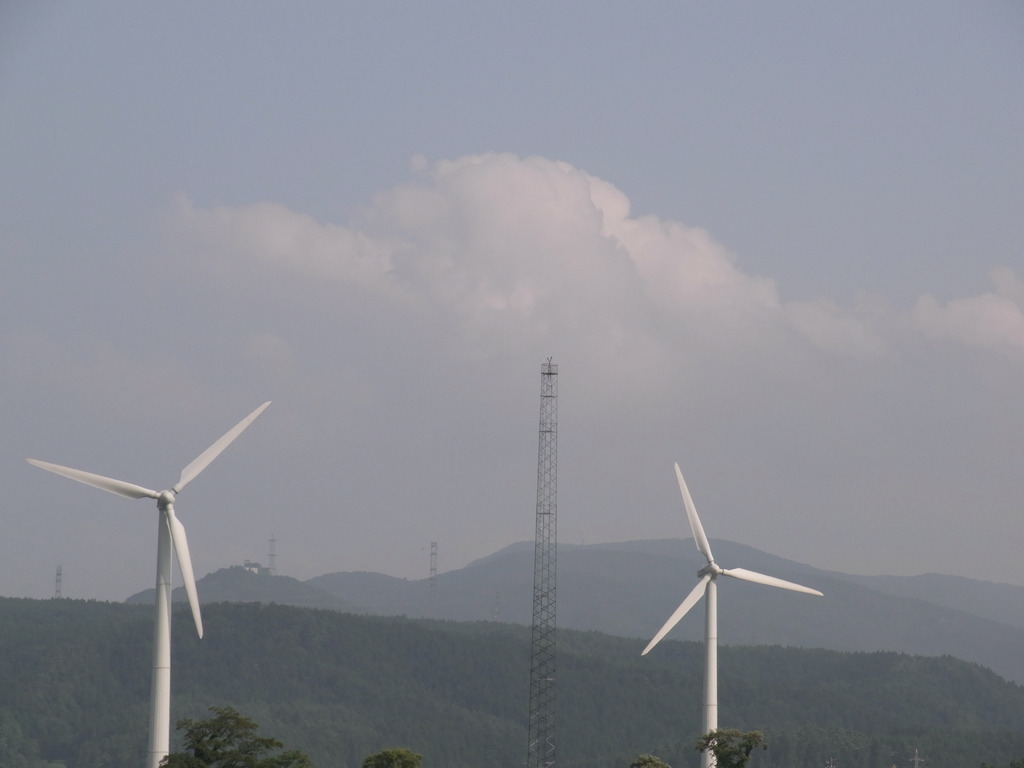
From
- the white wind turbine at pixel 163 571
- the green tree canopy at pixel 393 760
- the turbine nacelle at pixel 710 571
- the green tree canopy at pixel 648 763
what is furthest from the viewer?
the turbine nacelle at pixel 710 571

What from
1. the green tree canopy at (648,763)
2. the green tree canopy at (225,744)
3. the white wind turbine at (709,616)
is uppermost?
the white wind turbine at (709,616)

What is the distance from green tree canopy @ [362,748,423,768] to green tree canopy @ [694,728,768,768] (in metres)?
17.5

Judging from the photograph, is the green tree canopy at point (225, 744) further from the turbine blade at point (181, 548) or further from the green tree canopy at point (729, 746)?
the green tree canopy at point (729, 746)

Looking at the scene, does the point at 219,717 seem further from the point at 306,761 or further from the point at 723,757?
the point at 723,757

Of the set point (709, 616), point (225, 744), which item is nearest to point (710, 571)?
point (709, 616)

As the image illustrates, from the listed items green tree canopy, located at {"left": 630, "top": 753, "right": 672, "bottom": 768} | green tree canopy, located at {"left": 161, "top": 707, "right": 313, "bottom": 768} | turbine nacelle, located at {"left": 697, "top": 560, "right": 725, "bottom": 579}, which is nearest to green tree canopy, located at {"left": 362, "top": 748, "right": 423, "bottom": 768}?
green tree canopy, located at {"left": 161, "top": 707, "right": 313, "bottom": 768}

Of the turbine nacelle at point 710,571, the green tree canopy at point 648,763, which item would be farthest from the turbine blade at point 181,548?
the turbine nacelle at point 710,571

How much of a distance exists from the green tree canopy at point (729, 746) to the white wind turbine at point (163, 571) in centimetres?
3267

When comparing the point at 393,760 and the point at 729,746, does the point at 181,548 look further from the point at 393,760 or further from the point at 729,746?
the point at 729,746

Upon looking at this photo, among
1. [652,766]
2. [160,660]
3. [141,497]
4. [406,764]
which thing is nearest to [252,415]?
[141,497]

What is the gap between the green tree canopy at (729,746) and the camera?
96688 millimetres

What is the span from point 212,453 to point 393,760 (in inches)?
853

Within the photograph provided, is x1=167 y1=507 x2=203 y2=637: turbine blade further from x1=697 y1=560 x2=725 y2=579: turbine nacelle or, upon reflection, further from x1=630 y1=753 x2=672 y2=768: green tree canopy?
x1=697 y1=560 x2=725 y2=579: turbine nacelle

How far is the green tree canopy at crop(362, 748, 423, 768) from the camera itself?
313 feet
